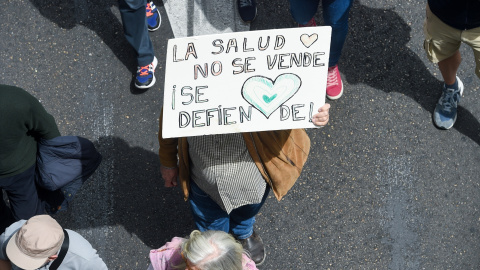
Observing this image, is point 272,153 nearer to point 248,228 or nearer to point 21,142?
point 248,228

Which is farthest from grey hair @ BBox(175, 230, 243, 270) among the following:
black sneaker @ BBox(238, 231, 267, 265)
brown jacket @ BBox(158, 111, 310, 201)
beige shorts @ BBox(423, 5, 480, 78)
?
beige shorts @ BBox(423, 5, 480, 78)

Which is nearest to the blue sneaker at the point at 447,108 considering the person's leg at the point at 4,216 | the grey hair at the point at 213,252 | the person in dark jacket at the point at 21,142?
the grey hair at the point at 213,252

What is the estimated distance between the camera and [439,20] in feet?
12.5

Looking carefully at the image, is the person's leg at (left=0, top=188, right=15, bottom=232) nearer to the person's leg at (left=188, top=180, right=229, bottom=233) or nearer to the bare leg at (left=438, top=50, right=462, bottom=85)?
the person's leg at (left=188, top=180, right=229, bottom=233)

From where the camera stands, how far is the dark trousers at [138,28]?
4.05 metres

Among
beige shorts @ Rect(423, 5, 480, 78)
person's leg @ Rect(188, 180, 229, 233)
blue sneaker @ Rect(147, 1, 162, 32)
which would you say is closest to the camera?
person's leg @ Rect(188, 180, 229, 233)

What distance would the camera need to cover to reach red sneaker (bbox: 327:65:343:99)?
14.4ft

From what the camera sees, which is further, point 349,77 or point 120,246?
point 349,77

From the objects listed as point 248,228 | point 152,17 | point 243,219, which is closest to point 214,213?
point 243,219

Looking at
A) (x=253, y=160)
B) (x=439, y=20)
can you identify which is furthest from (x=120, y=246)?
(x=439, y=20)

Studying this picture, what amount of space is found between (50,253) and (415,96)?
9.69 feet

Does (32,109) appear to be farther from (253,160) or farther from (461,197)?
(461,197)

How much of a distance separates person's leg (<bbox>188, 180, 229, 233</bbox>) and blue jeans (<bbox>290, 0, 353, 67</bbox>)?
153 centimetres

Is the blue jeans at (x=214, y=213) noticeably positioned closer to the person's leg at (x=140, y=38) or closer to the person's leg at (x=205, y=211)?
the person's leg at (x=205, y=211)
